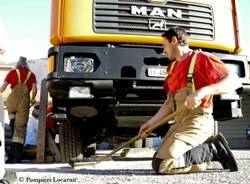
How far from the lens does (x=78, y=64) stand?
4543mm

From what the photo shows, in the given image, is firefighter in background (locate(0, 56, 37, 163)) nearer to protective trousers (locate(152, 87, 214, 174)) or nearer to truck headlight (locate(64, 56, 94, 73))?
truck headlight (locate(64, 56, 94, 73))

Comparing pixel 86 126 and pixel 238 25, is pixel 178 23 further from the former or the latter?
pixel 86 126

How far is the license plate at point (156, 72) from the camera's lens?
4.67 metres

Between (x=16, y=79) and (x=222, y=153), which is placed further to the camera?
(x=16, y=79)

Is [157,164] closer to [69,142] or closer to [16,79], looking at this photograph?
[69,142]

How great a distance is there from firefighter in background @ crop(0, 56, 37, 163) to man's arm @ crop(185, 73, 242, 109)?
360 cm

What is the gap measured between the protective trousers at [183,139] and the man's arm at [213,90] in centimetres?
29

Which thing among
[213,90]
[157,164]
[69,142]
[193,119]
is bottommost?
[157,164]

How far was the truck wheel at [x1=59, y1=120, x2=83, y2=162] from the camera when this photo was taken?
523 centimetres

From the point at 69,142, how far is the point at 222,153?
2.00m

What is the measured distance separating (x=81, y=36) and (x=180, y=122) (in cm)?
143

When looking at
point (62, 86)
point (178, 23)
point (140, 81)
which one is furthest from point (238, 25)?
point (62, 86)

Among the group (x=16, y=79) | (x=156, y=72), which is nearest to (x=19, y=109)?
(x=16, y=79)

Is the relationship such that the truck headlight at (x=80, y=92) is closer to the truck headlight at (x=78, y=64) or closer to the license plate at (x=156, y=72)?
the truck headlight at (x=78, y=64)
